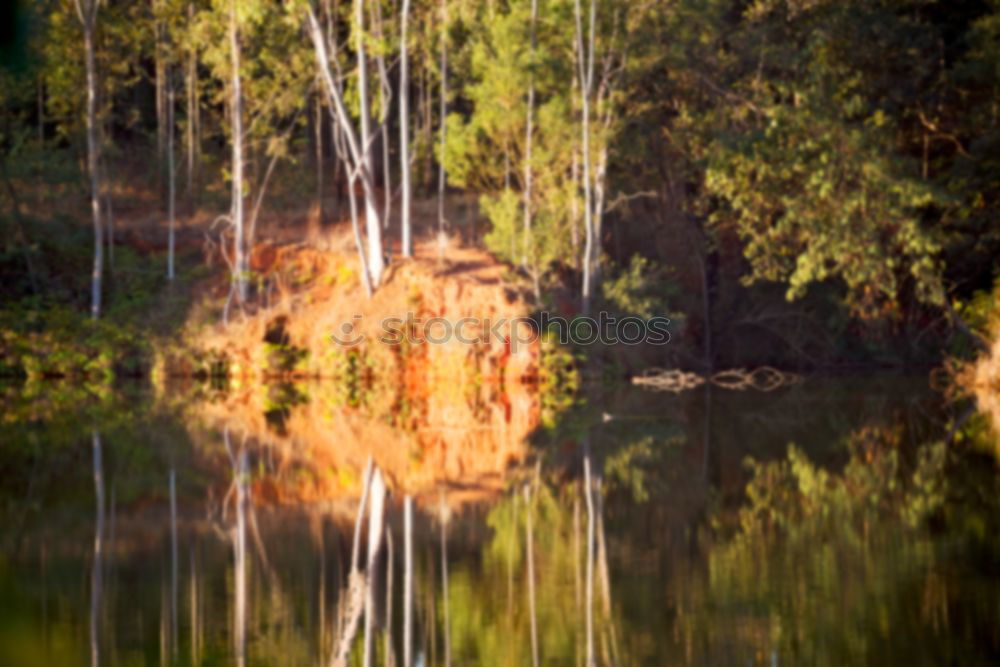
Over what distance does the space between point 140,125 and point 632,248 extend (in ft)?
61.1

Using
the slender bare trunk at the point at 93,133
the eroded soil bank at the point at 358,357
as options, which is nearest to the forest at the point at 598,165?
the slender bare trunk at the point at 93,133

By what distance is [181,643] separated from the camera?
25.2 feet

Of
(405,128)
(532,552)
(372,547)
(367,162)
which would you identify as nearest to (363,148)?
(367,162)

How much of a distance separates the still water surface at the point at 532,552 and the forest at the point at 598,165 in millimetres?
10097

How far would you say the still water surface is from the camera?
7699mm

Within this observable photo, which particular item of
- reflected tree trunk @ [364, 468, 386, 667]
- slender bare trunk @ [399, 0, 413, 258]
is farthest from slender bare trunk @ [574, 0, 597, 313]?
reflected tree trunk @ [364, 468, 386, 667]

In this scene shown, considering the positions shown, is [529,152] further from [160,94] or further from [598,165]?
[160,94]

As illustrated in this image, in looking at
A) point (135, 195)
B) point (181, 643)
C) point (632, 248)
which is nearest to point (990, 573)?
point (181, 643)

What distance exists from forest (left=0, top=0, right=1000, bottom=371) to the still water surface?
10.1 meters

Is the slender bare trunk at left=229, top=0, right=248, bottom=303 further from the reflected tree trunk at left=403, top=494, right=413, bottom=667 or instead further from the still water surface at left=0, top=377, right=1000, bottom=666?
the reflected tree trunk at left=403, top=494, right=413, bottom=667

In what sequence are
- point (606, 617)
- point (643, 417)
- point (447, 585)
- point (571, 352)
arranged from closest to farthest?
point (606, 617) → point (447, 585) → point (643, 417) → point (571, 352)

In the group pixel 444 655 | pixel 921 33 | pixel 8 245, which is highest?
pixel 921 33

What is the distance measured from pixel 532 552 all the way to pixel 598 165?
22.3 meters

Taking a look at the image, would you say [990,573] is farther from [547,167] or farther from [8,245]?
[8,245]
